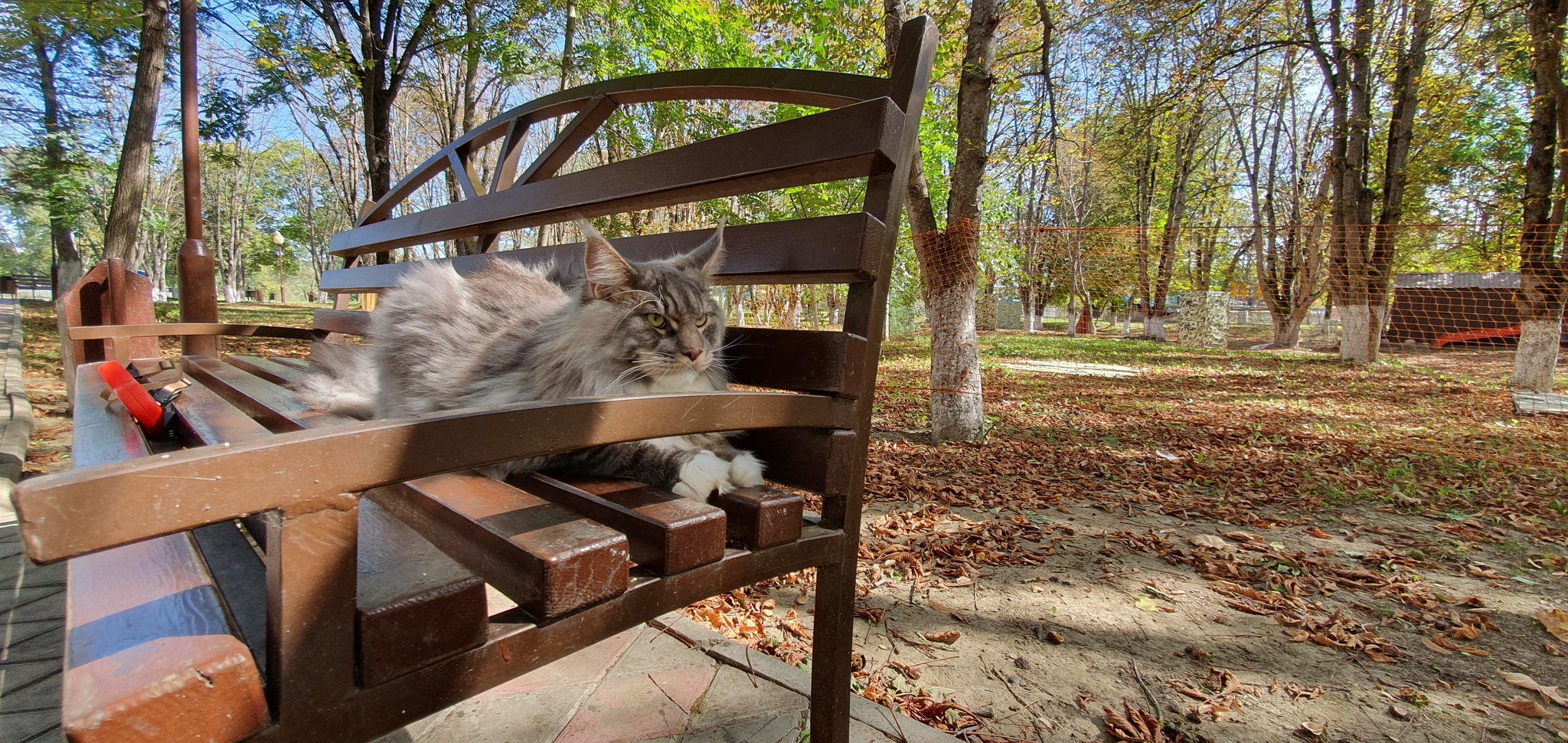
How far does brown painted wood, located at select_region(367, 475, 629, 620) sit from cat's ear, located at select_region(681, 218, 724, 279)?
0.89 meters

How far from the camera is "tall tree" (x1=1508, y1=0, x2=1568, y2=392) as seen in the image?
24.4ft

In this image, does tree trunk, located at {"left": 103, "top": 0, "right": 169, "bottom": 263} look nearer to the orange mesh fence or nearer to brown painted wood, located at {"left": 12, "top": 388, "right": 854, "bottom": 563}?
the orange mesh fence

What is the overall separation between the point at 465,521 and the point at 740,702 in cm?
101

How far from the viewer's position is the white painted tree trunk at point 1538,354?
25.9 feet

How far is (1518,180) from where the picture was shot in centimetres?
1579

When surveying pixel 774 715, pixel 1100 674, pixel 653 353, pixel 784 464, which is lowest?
pixel 1100 674

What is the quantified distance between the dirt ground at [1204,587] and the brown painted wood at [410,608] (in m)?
1.48

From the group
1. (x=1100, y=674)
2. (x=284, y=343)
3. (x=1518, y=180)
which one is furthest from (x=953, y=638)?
(x=1518, y=180)

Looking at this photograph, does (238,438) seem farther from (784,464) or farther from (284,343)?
(284,343)

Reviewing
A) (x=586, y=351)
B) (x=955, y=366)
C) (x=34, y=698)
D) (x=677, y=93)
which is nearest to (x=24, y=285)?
(x=34, y=698)

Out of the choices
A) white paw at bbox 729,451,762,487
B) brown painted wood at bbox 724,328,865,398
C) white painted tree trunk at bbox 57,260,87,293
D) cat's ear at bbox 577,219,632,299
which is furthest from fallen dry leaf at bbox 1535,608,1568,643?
white painted tree trunk at bbox 57,260,87,293

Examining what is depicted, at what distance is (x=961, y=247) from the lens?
500 cm

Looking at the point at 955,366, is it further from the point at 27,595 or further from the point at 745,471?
the point at 27,595

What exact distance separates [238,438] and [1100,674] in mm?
2509
